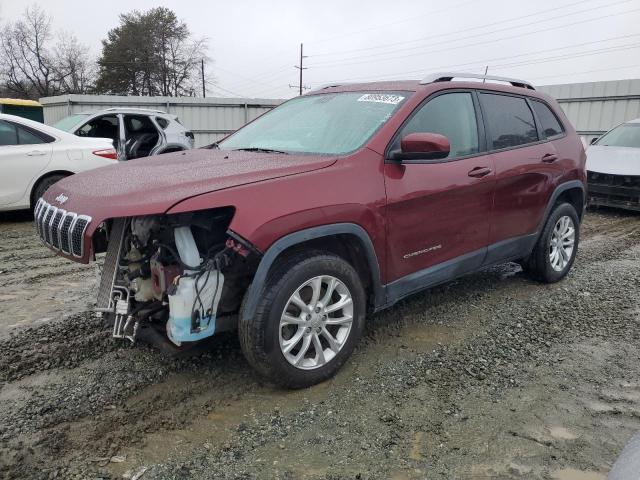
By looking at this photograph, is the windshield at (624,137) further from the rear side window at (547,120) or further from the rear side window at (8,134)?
the rear side window at (8,134)

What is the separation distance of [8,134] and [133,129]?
3.36 metres

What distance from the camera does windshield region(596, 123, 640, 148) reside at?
383 inches

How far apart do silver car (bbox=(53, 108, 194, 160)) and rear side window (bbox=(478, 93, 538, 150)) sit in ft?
24.8

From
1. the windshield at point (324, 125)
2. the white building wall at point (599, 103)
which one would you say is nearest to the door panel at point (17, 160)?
the windshield at point (324, 125)

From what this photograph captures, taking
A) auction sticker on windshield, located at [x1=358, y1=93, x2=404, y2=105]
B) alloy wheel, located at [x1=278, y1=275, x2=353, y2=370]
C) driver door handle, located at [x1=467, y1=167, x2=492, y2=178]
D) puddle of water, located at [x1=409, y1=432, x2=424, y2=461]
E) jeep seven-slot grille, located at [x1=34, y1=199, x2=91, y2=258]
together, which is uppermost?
auction sticker on windshield, located at [x1=358, y1=93, x2=404, y2=105]

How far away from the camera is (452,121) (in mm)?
3896

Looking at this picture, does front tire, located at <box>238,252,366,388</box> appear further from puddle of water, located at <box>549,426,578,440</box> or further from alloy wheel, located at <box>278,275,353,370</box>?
puddle of water, located at <box>549,426,578,440</box>

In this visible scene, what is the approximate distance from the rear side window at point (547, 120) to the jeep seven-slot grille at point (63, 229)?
3976 mm

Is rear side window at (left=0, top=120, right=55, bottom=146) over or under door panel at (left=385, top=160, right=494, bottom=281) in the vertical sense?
over

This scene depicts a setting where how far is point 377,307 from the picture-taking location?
3.40 m

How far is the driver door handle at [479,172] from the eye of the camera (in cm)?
384

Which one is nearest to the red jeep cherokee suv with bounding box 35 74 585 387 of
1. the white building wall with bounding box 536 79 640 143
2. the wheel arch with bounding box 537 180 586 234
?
the wheel arch with bounding box 537 180 586 234

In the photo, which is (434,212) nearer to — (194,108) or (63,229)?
(63,229)

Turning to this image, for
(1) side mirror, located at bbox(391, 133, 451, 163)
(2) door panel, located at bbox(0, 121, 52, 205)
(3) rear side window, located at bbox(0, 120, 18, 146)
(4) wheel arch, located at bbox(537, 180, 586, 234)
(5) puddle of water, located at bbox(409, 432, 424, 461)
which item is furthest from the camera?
(3) rear side window, located at bbox(0, 120, 18, 146)
